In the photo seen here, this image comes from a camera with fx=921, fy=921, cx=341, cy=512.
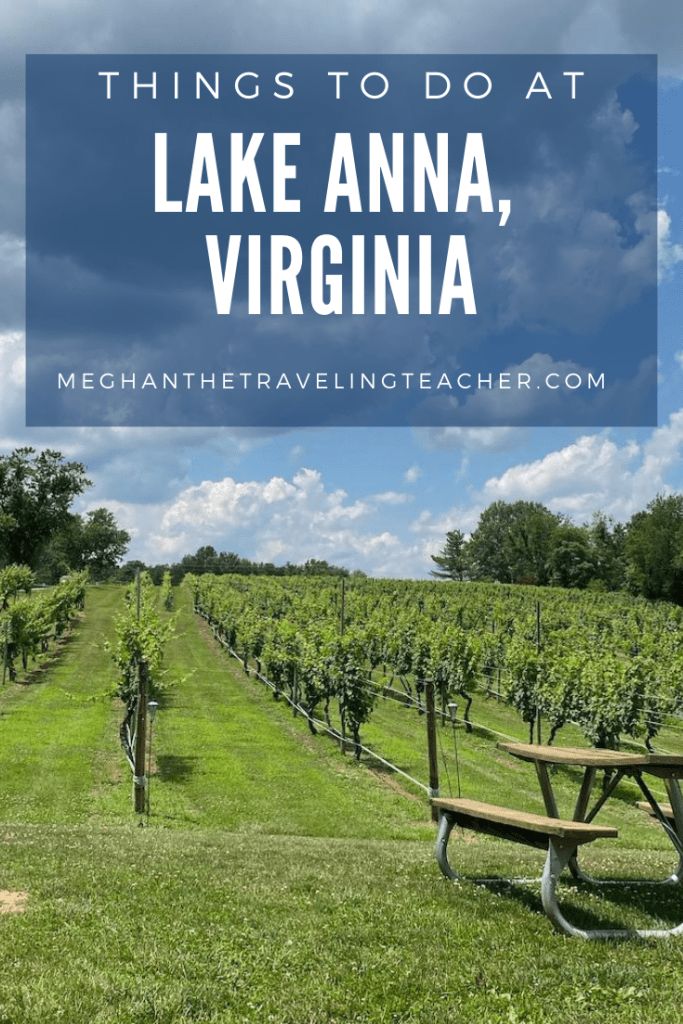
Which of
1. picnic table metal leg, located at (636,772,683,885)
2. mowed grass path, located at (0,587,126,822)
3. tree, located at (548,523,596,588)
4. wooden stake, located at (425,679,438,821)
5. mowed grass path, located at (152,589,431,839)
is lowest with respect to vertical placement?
mowed grass path, located at (152,589,431,839)

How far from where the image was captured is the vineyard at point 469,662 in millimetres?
21250

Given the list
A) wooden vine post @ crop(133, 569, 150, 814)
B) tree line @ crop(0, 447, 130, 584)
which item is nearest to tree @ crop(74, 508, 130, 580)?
tree line @ crop(0, 447, 130, 584)

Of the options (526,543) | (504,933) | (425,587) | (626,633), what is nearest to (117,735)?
(504,933)

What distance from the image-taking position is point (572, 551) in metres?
98.8

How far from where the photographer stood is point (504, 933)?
517 centimetres

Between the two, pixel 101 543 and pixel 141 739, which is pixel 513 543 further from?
pixel 141 739

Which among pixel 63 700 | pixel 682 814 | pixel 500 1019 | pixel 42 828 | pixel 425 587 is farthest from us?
pixel 425 587

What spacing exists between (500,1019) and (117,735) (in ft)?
65.3

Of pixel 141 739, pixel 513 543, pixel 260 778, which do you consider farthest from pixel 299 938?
pixel 513 543

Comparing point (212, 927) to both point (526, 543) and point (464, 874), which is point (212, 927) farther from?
point (526, 543)

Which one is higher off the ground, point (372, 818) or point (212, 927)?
point (212, 927)

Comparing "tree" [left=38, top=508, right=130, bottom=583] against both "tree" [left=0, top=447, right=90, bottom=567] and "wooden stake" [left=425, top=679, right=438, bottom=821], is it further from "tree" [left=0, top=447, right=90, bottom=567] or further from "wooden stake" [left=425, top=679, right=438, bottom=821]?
"wooden stake" [left=425, top=679, right=438, bottom=821]

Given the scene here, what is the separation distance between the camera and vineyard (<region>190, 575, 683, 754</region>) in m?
21.2

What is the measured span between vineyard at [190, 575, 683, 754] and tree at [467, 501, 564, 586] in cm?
6004
